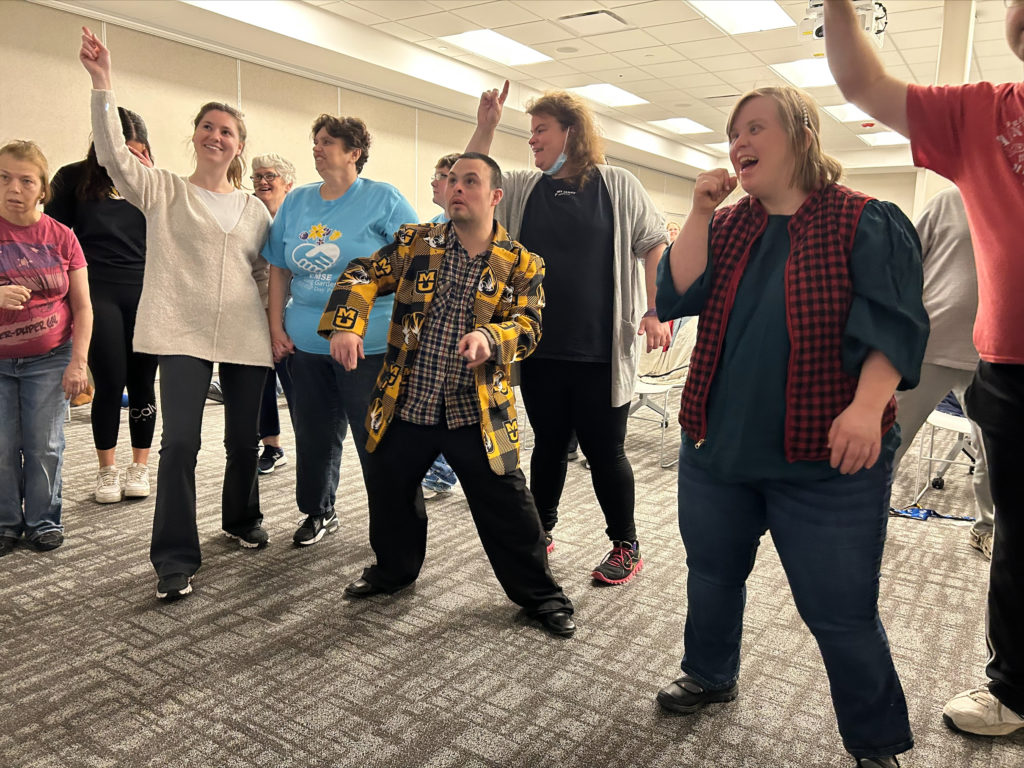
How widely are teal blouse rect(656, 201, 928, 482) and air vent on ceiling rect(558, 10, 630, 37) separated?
6042 mm

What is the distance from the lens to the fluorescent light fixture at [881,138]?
1244 cm

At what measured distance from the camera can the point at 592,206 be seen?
2.45 meters

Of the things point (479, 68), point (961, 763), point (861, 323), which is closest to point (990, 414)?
point (861, 323)

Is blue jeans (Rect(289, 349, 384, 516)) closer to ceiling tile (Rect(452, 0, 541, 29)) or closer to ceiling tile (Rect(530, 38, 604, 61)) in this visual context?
ceiling tile (Rect(452, 0, 541, 29))

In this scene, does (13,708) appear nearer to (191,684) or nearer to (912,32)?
(191,684)

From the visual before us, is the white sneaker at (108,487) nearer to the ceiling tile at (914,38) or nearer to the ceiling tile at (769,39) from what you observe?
the ceiling tile at (769,39)

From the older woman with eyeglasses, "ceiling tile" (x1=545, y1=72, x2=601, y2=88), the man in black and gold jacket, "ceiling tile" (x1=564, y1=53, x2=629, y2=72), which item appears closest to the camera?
the man in black and gold jacket

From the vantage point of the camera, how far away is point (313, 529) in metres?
2.97

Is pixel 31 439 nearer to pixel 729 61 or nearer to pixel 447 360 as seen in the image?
pixel 447 360

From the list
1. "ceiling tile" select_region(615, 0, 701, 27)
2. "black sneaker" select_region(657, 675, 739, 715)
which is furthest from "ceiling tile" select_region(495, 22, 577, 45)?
"black sneaker" select_region(657, 675, 739, 715)

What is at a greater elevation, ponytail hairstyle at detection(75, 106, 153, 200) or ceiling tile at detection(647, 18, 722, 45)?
ceiling tile at detection(647, 18, 722, 45)

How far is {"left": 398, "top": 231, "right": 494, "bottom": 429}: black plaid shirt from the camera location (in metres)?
2.11

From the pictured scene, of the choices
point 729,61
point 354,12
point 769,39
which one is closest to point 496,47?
point 354,12

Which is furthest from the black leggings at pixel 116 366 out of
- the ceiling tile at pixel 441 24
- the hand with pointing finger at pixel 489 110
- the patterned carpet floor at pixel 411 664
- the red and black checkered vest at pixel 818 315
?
the ceiling tile at pixel 441 24
